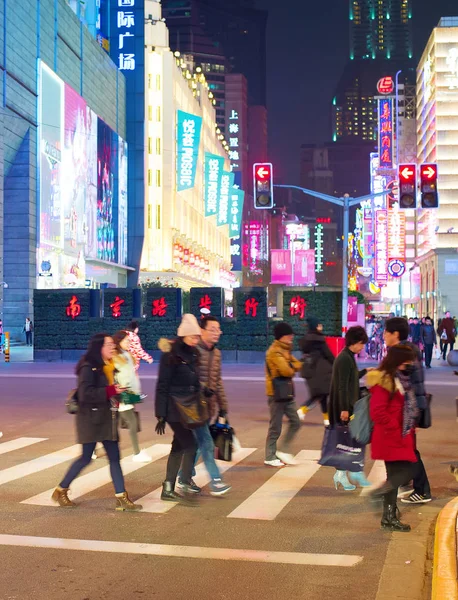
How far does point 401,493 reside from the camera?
921 cm

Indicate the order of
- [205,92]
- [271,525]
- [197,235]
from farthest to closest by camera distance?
[205,92]
[197,235]
[271,525]

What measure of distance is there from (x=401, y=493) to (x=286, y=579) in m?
3.29

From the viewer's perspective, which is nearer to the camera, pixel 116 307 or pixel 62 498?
pixel 62 498

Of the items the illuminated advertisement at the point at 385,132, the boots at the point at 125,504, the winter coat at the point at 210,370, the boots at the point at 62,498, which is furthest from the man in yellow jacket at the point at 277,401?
the illuminated advertisement at the point at 385,132

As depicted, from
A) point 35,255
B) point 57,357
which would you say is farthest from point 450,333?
point 35,255

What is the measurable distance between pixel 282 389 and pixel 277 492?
1.88 meters

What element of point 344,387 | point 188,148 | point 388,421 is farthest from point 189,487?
point 188,148

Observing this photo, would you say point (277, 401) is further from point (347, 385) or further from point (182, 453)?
point (182, 453)

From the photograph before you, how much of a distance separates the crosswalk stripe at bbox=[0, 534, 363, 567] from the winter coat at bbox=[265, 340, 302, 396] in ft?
13.8

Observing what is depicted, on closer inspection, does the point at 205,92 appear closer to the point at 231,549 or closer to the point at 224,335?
the point at 224,335

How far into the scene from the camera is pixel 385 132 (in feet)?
350

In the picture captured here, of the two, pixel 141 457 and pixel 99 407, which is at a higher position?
pixel 99 407

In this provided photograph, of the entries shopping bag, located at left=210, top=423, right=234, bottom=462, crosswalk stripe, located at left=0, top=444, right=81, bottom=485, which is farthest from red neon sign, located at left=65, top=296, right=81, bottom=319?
shopping bag, located at left=210, top=423, right=234, bottom=462

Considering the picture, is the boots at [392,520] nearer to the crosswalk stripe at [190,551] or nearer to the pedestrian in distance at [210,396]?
the crosswalk stripe at [190,551]
